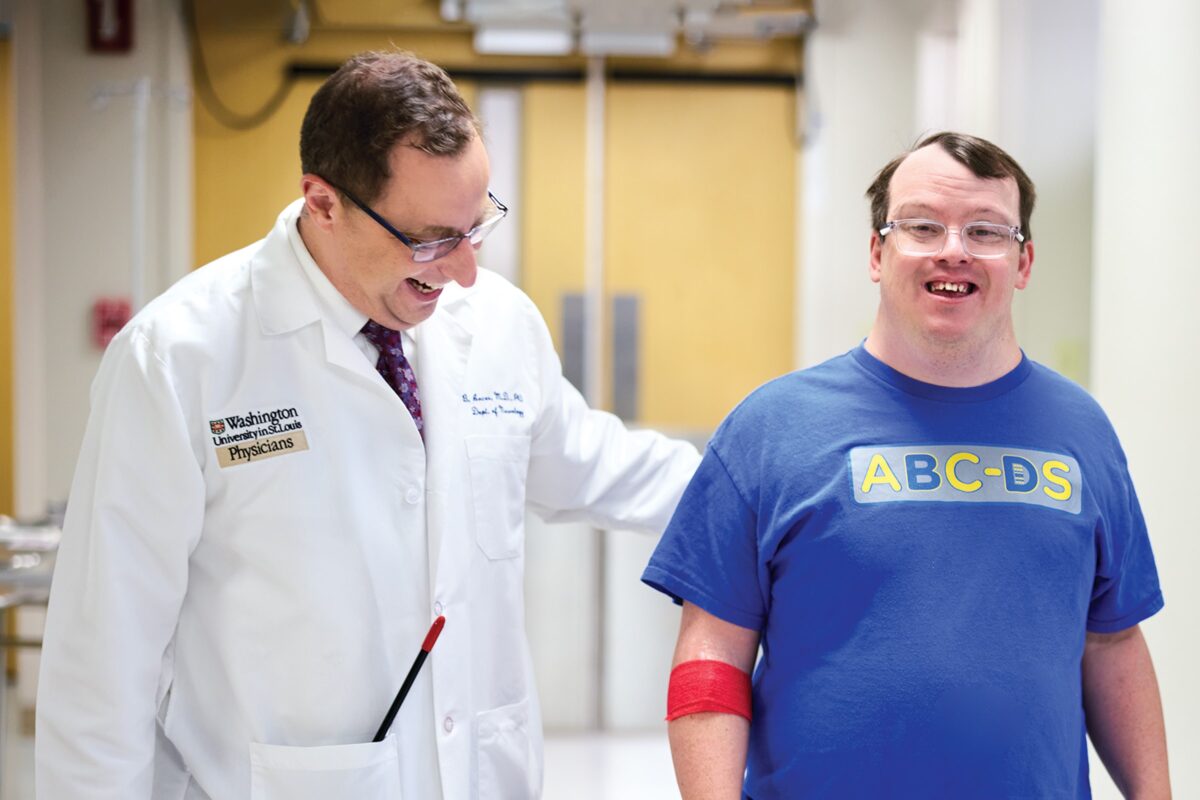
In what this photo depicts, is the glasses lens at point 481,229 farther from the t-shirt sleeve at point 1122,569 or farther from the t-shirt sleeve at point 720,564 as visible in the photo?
the t-shirt sleeve at point 1122,569

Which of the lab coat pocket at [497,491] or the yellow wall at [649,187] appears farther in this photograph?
the yellow wall at [649,187]

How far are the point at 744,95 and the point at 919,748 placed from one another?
3.08 meters

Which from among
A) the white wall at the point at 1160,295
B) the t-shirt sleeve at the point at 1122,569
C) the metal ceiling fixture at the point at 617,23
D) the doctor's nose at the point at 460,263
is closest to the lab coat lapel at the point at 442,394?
the doctor's nose at the point at 460,263

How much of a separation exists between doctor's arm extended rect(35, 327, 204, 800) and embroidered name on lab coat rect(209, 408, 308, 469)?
0.04 meters

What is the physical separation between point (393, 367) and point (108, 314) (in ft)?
8.63

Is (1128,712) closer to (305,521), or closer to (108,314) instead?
(305,521)

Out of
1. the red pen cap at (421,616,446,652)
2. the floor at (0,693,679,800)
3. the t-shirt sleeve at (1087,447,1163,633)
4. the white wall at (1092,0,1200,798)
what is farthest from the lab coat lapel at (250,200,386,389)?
the floor at (0,693,679,800)

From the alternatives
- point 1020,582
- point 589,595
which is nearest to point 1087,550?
point 1020,582

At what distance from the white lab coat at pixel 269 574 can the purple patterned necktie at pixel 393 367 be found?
0.06 feet

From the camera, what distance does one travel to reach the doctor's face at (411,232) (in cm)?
133

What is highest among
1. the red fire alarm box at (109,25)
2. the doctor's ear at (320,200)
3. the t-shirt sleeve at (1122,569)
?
the red fire alarm box at (109,25)

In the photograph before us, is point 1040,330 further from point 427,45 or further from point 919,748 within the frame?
point 427,45

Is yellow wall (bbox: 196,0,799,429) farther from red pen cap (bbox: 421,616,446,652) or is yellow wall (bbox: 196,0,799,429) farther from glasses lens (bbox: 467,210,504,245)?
red pen cap (bbox: 421,616,446,652)

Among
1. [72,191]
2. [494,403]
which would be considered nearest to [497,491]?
[494,403]
